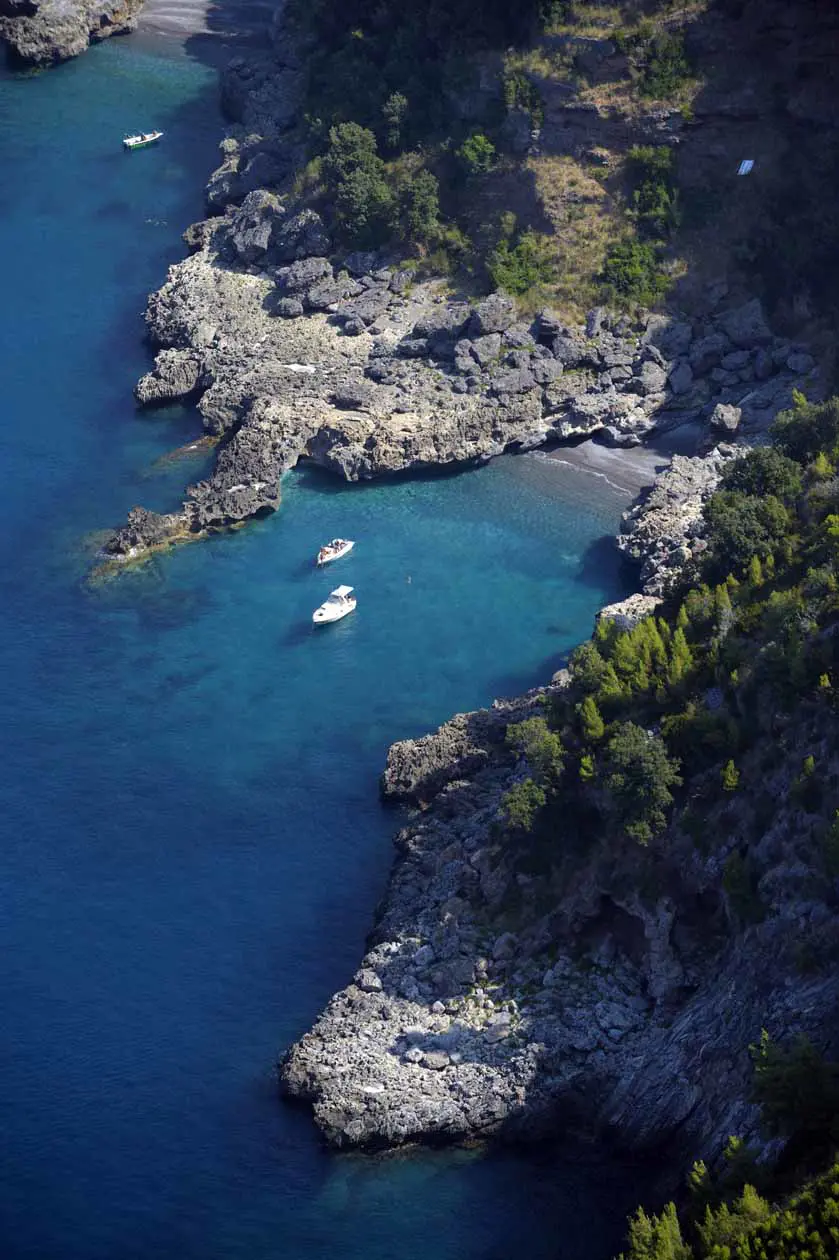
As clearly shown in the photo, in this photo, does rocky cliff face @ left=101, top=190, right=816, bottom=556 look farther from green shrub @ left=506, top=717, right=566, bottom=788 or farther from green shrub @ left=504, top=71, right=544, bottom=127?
green shrub @ left=506, top=717, right=566, bottom=788

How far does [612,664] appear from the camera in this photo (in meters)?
79.6

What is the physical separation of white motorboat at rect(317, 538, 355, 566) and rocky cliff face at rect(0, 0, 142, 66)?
6517 centimetres

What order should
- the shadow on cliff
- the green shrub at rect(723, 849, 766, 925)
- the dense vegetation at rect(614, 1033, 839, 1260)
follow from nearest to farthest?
1. the dense vegetation at rect(614, 1033, 839, 1260)
2. the green shrub at rect(723, 849, 766, 925)
3. the shadow on cliff

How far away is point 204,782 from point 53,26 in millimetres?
81963

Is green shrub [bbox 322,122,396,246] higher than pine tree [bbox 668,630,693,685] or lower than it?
higher

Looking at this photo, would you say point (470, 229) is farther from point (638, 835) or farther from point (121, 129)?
point (638, 835)

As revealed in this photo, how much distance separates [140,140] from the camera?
139m

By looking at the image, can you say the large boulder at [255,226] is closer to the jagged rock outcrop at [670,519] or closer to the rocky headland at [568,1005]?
the jagged rock outcrop at [670,519]

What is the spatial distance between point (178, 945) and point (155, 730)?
14.4m

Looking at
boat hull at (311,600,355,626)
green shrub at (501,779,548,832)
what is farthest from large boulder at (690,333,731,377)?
green shrub at (501,779,548,832)

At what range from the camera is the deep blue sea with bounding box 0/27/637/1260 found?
7019 cm

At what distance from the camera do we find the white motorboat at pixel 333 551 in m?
101

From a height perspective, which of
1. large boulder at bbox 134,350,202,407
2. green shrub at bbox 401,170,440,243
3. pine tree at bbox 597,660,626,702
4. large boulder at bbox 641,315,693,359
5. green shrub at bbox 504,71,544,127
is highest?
green shrub at bbox 504,71,544,127

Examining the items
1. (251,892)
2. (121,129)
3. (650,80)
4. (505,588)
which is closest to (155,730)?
(251,892)
